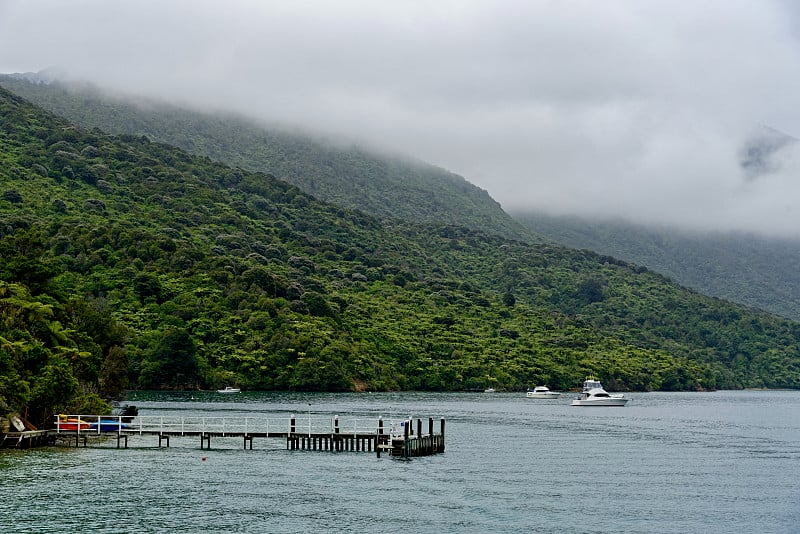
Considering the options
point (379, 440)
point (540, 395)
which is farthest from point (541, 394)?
point (379, 440)

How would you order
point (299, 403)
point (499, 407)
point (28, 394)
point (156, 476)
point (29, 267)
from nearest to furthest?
point (156, 476) < point (28, 394) < point (29, 267) < point (299, 403) < point (499, 407)

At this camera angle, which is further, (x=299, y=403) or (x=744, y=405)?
(x=744, y=405)

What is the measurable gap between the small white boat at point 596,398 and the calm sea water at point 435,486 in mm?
61545

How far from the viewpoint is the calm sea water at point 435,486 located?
50.2 m

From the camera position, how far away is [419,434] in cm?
7769

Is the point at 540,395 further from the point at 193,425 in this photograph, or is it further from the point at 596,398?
the point at 193,425

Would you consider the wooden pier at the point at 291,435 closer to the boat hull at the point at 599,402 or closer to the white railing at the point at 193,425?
the white railing at the point at 193,425

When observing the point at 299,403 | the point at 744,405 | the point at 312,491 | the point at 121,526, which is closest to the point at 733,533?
the point at 312,491

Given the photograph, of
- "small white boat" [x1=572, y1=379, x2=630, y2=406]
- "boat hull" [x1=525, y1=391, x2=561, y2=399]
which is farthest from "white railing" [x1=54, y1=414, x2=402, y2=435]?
"boat hull" [x1=525, y1=391, x2=561, y2=399]

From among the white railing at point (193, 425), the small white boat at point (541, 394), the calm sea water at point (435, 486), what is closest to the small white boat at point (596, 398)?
the small white boat at point (541, 394)

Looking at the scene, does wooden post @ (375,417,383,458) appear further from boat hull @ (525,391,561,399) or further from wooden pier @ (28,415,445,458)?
boat hull @ (525,391,561,399)

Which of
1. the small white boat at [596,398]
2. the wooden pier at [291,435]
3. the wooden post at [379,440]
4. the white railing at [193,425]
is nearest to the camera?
the wooden pier at [291,435]

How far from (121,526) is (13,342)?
1351 inches

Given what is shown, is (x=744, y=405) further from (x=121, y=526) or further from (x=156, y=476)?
(x=121, y=526)
